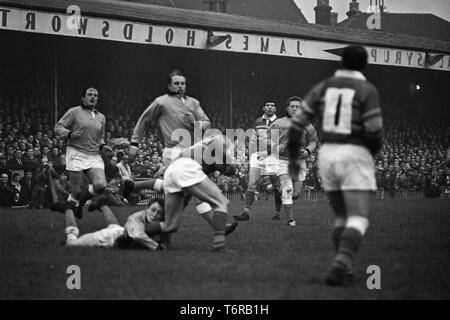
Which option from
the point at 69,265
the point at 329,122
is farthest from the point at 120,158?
the point at 329,122

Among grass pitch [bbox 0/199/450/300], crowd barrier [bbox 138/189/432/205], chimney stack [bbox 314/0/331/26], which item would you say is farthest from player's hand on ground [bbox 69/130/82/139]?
chimney stack [bbox 314/0/331/26]

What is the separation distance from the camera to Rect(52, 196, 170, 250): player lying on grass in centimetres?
974

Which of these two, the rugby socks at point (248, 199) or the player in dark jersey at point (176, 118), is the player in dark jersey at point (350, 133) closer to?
the player in dark jersey at point (176, 118)

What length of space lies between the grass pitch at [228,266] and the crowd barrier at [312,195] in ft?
29.4

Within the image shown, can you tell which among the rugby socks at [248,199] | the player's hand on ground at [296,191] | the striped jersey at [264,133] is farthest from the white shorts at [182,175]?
the striped jersey at [264,133]

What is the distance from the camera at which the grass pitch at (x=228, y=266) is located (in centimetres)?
681

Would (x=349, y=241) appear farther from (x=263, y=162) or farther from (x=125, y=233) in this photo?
(x=263, y=162)

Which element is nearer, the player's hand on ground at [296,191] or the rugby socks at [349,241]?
the rugby socks at [349,241]

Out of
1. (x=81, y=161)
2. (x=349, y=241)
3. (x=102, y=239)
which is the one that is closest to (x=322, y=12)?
(x=81, y=161)

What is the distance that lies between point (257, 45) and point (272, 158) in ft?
42.4

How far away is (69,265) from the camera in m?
8.34
